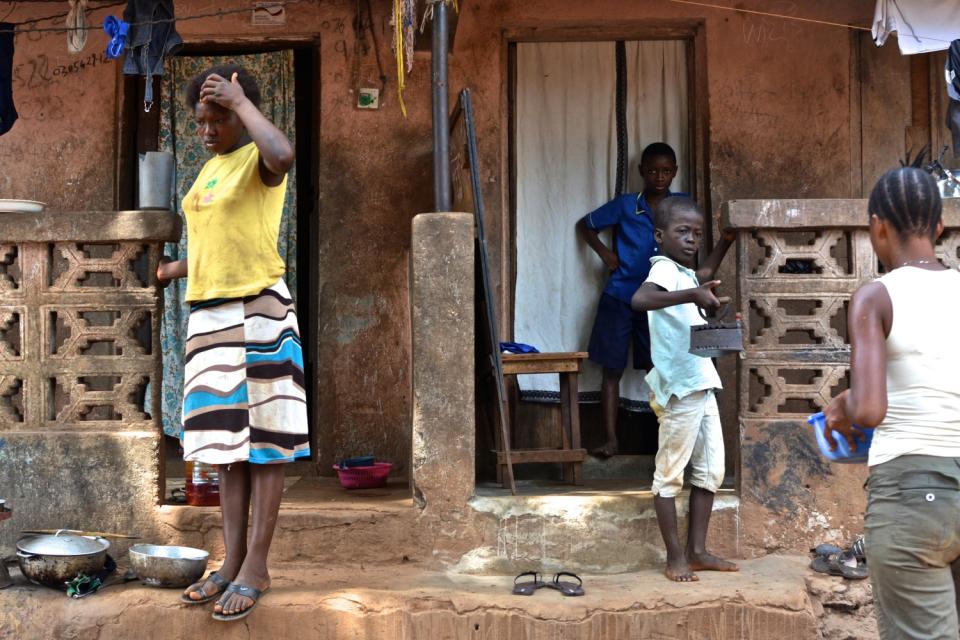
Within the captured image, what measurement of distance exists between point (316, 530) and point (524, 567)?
1.04m

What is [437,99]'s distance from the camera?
523 centimetres

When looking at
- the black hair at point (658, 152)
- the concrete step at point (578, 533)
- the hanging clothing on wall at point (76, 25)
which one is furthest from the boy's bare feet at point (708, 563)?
the hanging clothing on wall at point (76, 25)

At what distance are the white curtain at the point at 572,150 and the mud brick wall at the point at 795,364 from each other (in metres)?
1.64

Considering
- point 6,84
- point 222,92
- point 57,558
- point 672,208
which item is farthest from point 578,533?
point 6,84

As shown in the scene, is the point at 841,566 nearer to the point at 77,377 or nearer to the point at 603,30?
the point at 603,30

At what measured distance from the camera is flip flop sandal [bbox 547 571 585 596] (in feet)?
15.7

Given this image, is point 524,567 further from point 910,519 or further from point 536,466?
point 910,519

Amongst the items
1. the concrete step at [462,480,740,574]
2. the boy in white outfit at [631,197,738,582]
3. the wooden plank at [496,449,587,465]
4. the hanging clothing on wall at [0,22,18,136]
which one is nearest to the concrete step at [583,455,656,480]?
the wooden plank at [496,449,587,465]

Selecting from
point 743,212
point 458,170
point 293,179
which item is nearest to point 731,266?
point 743,212

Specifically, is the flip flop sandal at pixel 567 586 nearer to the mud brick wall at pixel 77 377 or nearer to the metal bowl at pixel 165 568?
the metal bowl at pixel 165 568

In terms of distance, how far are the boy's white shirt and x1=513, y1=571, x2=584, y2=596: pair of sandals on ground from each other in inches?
37.0

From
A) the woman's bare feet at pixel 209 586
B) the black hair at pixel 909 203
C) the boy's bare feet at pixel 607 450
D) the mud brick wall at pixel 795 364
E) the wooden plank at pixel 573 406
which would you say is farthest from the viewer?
the boy's bare feet at pixel 607 450

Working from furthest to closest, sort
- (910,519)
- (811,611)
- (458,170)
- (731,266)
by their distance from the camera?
(731,266) < (458,170) < (811,611) < (910,519)

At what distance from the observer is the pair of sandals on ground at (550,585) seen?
4793 mm
